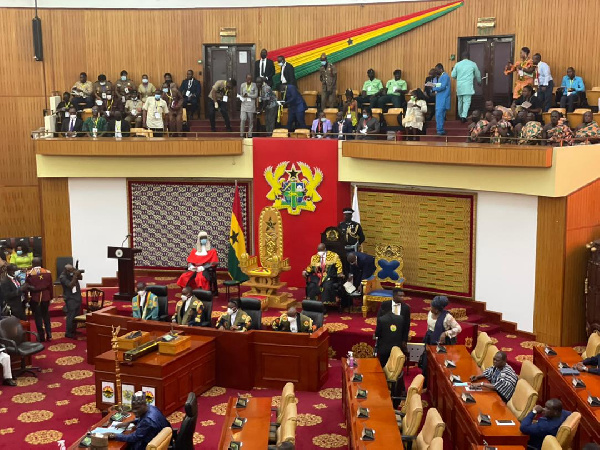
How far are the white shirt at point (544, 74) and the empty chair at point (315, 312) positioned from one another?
7.18 metres

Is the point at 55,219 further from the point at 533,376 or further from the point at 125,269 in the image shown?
the point at 533,376

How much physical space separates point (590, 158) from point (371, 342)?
4781 millimetres

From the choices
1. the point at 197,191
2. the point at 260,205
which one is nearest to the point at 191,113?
the point at 197,191

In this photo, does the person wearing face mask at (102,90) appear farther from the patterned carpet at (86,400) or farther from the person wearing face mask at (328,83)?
the patterned carpet at (86,400)

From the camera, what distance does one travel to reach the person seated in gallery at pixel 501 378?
948 centimetres

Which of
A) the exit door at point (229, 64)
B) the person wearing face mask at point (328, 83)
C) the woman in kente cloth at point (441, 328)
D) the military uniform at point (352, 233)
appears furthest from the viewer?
the exit door at point (229, 64)

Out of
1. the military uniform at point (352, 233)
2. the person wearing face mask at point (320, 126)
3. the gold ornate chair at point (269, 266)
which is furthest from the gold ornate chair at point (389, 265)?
the person wearing face mask at point (320, 126)

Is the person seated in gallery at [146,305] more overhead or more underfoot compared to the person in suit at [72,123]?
more underfoot

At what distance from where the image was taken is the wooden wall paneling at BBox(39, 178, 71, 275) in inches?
683

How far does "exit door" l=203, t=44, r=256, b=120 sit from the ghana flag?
0.67 metres

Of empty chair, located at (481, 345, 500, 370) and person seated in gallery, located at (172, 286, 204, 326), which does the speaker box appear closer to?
person seated in gallery, located at (172, 286, 204, 326)

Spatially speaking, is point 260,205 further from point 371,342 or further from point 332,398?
point 332,398

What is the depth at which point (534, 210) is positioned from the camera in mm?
13664

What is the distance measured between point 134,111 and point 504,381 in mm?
11462
